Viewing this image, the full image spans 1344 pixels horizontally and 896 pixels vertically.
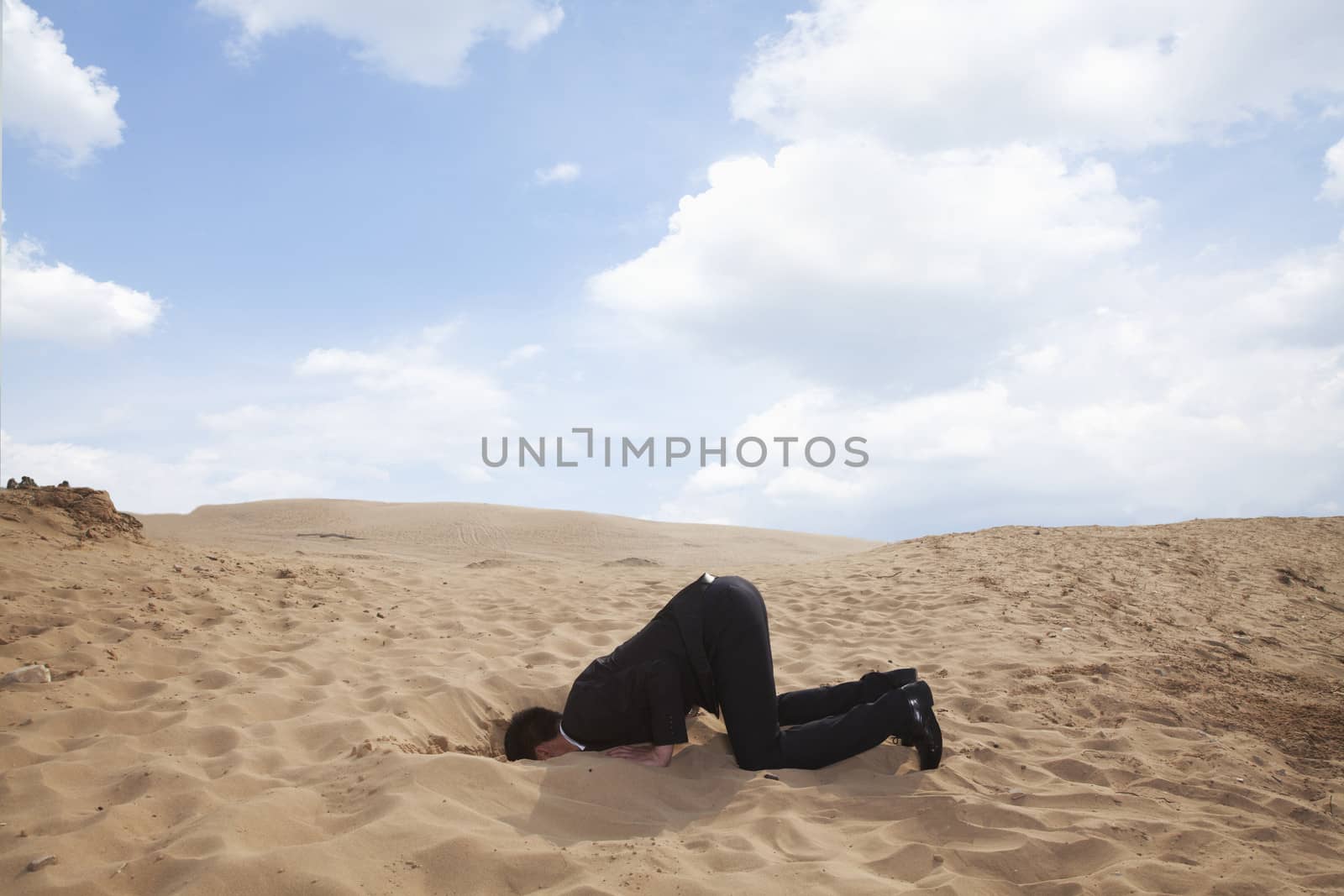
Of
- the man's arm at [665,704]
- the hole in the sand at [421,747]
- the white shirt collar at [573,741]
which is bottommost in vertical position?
the hole in the sand at [421,747]

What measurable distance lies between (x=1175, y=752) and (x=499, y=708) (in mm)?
3753

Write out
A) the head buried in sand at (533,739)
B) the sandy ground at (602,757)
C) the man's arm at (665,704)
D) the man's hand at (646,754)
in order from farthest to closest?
the head buried in sand at (533,739) < the man's hand at (646,754) < the man's arm at (665,704) < the sandy ground at (602,757)

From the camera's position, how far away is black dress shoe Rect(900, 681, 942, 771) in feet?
12.8

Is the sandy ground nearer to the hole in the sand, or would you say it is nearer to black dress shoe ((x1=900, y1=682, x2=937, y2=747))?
the hole in the sand

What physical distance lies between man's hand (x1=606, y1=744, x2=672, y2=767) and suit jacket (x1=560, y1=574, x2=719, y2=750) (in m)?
0.05

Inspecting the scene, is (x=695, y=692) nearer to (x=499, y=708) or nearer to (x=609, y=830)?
(x=609, y=830)

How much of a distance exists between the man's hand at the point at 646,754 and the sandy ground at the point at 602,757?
0.08 m

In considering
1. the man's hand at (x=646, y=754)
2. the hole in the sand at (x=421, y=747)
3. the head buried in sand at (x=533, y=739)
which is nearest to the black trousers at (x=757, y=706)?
the man's hand at (x=646, y=754)

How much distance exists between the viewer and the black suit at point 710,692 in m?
3.73

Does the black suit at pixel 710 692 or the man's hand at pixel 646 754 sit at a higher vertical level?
the black suit at pixel 710 692

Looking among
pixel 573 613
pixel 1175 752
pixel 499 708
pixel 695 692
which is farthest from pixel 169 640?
pixel 1175 752

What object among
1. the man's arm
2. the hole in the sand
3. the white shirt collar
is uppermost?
the man's arm

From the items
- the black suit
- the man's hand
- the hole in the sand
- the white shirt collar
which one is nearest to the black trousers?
the black suit

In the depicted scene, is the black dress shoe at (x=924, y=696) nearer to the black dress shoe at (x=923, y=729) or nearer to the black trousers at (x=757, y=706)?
the black dress shoe at (x=923, y=729)
